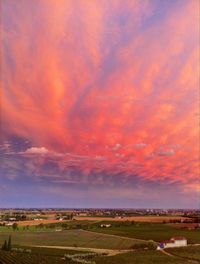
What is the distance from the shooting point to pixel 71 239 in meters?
12.7

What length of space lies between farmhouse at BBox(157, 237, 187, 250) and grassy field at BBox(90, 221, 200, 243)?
0.81 feet

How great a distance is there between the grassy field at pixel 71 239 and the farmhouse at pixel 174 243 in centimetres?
104

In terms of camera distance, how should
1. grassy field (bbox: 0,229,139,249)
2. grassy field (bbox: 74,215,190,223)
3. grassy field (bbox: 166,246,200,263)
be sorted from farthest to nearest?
grassy field (bbox: 74,215,190,223) < grassy field (bbox: 166,246,200,263) < grassy field (bbox: 0,229,139,249)

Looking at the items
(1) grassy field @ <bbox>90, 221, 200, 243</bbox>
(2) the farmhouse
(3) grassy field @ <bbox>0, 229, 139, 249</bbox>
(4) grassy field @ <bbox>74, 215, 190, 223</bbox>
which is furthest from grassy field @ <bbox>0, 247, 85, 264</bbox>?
(4) grassy field @ <bbox>74, 215, 190, 223</bbox>

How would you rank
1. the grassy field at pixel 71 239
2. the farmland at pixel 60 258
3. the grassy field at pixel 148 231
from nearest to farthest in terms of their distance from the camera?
the farmland at pixel 60 258 → the grassy field at pixel 71 239 → the grassy field at pixel 148 231

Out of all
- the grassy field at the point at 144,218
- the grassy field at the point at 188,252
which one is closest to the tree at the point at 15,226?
the grassy field at the point at 144,218

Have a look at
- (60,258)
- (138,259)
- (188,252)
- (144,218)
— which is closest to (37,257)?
(60,258)

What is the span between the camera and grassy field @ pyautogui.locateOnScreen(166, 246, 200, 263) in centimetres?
1176

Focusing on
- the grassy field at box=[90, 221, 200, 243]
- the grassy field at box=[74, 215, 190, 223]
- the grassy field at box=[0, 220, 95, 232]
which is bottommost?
the grassy field at box=[90, 221, 200, 243]

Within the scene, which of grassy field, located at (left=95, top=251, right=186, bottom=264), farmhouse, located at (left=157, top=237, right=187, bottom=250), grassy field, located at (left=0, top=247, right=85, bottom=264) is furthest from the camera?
farmhouse, located at (left=157, top=237, right=187, bottom=250)

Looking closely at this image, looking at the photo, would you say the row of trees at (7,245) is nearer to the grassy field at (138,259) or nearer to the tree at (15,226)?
the tree at (15,226)

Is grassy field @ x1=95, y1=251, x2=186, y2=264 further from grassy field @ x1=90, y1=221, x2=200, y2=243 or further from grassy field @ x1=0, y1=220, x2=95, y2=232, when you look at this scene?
grassy field @ x1=90, y1=221, x2=200, y2=243

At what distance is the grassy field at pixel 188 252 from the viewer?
38.6 feet

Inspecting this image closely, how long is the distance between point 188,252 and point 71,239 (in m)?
4.11
